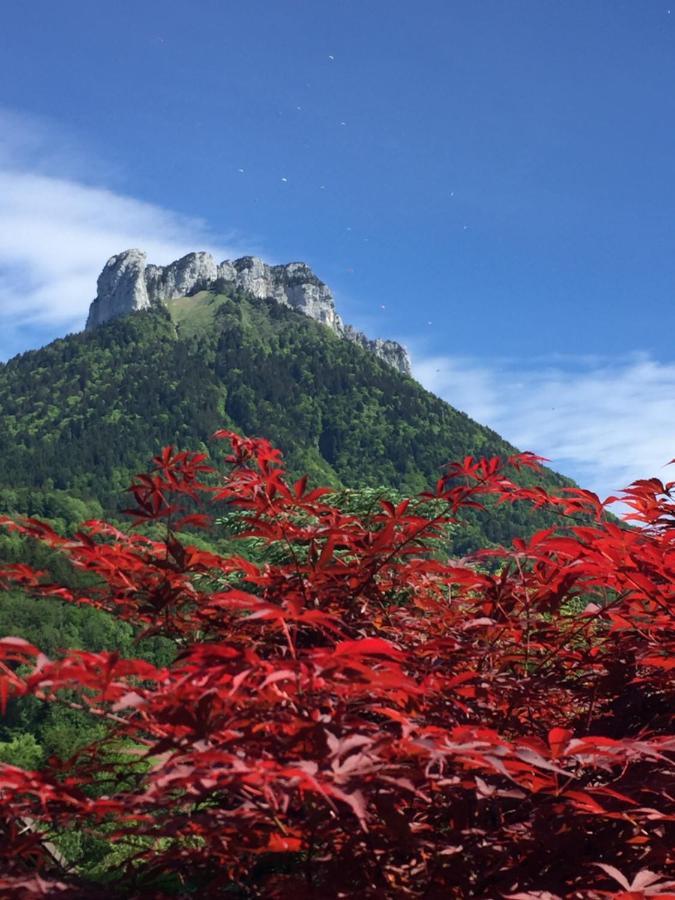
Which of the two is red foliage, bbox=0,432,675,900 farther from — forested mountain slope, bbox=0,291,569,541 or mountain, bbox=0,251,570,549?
forested mountain slope, bbox=0,291,569,541

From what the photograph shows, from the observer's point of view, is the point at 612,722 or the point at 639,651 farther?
the point at 612,722

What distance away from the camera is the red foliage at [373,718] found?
5.60 ft

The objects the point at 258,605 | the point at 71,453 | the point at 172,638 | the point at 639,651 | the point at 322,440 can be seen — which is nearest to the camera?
the point at 258,605

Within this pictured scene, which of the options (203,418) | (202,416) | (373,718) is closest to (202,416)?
(202,416)

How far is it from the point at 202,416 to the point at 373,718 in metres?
180

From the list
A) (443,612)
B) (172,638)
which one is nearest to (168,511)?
(172,638)

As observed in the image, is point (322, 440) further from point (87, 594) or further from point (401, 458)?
point (87, 594)

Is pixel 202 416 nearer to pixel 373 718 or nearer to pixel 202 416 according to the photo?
pixel 202 416

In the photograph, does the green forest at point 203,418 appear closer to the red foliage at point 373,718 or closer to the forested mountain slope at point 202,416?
the forested mountain slope at point 202,416

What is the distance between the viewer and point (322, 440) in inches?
7352

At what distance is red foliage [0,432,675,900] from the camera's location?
171cm

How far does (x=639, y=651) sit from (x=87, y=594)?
186 cm

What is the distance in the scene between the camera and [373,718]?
264cm

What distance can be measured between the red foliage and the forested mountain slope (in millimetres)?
151791
